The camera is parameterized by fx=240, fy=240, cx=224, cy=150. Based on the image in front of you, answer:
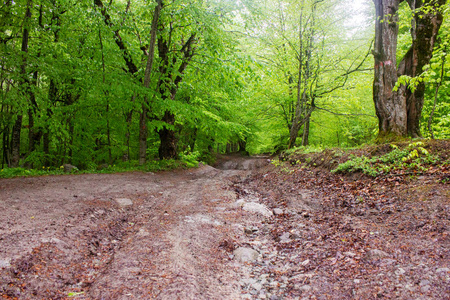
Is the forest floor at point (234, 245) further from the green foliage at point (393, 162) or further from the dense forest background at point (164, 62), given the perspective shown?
the dense forest background at point (164, 62)

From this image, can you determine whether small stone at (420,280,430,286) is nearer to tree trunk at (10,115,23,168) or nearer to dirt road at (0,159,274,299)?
dirt road at (0,159,274,299)

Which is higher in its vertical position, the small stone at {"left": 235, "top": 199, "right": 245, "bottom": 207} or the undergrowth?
the undergrowth

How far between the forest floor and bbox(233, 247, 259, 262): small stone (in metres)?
0.01

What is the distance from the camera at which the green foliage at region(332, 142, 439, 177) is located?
4.61 meters

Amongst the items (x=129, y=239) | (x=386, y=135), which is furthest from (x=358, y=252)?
(x=386, y=135)

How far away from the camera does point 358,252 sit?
2.62 m

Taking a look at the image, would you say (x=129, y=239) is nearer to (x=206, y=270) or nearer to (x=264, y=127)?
(x=206, y=270)

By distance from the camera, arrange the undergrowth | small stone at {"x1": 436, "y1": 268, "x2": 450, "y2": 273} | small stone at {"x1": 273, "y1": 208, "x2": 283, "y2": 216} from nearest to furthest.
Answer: small stone at {"x1": 436, "y1": 268, "x2": 450, "y2": 273}, small stone at {"x1": 273, "y1": 208, "x2": 283, "y2": 216}, the undergrowth

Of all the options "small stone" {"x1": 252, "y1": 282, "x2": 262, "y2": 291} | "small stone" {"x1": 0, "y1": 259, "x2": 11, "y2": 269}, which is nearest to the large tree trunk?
"small stone" {"x1": 252, "y1": 282, "x2": 262, "y2": 291}

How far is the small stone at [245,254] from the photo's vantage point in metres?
2.90

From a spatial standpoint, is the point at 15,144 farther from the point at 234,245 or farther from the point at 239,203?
the point at 234,245

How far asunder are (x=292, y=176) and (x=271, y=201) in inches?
98.8

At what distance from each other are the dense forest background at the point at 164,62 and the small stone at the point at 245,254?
19.8ft

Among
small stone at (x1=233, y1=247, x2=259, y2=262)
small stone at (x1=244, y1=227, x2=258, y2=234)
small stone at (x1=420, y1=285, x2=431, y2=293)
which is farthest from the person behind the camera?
small stone at (x1=244, y1=227, x2=258, y2=234)
